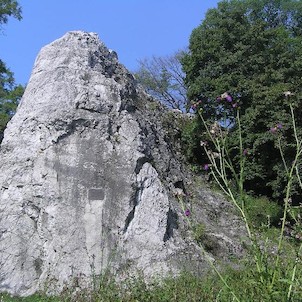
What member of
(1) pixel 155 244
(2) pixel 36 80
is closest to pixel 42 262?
(1) pixel 155 244

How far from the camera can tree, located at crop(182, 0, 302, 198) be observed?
59.2ft

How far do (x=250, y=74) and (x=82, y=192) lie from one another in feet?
36.6

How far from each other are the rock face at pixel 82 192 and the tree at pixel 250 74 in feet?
19.1

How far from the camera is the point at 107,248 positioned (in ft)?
35.3

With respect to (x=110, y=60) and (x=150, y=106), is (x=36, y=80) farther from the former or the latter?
(x=150, y=106)

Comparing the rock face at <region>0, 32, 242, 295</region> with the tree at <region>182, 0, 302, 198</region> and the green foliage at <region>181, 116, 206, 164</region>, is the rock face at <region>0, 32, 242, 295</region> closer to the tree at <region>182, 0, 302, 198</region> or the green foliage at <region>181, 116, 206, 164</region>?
the green foliage at <region>181, 116, 206, 164</region>

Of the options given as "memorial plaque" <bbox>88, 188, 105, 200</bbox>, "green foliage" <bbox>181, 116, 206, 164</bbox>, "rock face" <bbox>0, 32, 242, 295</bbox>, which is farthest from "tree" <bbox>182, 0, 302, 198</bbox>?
"memorial plaque" <bbox>88, 188, 105, 200</bbox>

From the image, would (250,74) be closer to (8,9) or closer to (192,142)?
(192,142)

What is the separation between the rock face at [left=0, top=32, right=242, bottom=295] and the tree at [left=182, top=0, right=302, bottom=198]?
229 inches

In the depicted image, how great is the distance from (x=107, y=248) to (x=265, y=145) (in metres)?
9.08

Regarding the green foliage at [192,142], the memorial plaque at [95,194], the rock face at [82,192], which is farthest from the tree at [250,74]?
the memorial plaque at [95,194]

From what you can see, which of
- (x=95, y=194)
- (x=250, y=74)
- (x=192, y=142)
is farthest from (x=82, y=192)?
(x=250, y=74)

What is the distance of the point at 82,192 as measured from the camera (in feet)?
36.4

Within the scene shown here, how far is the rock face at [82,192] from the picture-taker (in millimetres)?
10648
